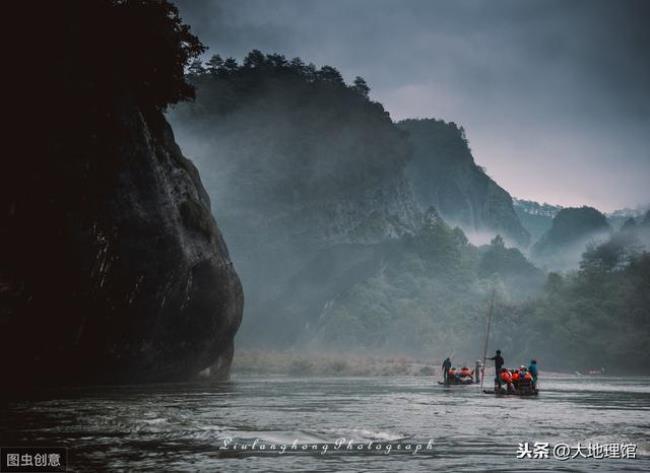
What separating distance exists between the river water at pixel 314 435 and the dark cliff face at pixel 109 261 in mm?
4500

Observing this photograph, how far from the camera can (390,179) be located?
13800 cm

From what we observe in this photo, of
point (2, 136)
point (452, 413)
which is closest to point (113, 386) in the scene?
point (2, 136)

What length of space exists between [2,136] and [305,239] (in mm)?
101671

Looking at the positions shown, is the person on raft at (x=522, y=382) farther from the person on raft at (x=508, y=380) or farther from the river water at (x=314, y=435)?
the river water at (x=314, y=435)

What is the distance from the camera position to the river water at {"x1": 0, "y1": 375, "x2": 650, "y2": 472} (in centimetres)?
1114

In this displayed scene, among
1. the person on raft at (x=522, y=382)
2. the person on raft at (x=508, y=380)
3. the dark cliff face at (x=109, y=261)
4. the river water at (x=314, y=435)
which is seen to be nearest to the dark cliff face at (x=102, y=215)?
the dark cliff face at (x=109, y=261)

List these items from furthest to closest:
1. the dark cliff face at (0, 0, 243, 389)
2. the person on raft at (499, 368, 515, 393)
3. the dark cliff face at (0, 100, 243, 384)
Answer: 1. the person on raft at (499, 368, 515, 393)
2. the dark cliff face at (0, 100, 243, 384)
3. the dark cliff face at (0, 0, 243, 389)

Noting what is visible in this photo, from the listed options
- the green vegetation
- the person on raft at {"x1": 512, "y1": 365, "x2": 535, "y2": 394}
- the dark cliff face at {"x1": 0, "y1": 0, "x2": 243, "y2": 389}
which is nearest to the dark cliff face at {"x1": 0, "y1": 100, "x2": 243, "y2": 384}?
the dark cliff face at {"x1": 0, "y1": 0, "x2": 243, "y2": 389}

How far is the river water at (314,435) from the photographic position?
1114 centimetres

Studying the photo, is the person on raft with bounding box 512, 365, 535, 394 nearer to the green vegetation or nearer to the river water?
the river water

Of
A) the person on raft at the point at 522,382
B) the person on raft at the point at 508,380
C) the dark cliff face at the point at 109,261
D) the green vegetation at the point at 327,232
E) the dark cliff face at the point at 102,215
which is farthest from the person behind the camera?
the green vegetation at the point at 327,232

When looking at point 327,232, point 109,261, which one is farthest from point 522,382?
point 327,232

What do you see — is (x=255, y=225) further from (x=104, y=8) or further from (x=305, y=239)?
(x=104, y=8)

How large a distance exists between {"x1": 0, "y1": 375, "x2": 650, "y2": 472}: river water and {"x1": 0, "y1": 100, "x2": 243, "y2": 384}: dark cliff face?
450cm
